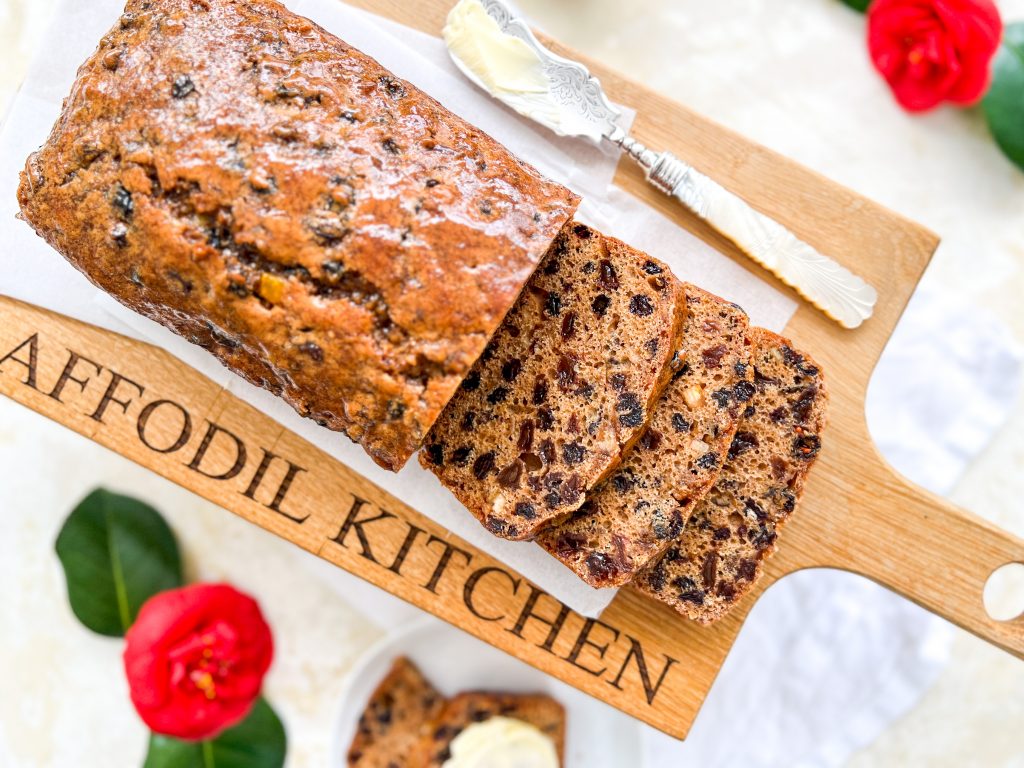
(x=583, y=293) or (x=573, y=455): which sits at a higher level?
(x=583, y=293)

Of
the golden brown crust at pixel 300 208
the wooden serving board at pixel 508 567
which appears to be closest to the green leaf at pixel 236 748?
the wooden serving board at pixel 508 567

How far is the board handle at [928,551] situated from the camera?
9.46 feet

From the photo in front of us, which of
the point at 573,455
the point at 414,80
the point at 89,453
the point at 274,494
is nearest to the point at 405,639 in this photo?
the point at 274,494

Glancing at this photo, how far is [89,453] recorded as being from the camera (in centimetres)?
363

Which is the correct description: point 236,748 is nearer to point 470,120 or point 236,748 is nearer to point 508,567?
point 508,567

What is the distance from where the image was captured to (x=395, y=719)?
11.6 ft

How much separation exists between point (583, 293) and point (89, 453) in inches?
94.6

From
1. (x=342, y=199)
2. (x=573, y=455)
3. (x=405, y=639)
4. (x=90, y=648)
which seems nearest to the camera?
(x=342, y=199)

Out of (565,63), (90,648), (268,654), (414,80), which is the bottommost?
(90,648)

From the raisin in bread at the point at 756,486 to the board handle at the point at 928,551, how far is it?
35 centimetres

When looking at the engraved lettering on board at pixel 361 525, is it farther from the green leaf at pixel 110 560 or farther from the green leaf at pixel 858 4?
the green leaf at pixel 858 4

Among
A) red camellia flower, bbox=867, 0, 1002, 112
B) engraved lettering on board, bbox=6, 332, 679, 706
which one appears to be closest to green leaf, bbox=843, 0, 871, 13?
red camellia flower, bbox=867, 0, 1002, 112

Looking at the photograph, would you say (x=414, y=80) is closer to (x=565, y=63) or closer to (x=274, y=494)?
(x=565, y=63)

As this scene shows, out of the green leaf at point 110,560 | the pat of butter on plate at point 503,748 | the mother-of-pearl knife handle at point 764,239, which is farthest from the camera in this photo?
the green leaf at point 110,560
